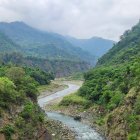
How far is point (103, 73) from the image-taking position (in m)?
136

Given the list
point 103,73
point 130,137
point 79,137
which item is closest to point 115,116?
point 79,137

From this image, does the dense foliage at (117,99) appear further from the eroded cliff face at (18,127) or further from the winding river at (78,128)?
the eroded cliff face at (18,127)

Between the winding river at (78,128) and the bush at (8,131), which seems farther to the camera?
the winding river at (78,128)

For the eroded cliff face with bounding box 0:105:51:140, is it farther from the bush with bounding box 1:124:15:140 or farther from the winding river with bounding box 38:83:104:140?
the winding river with bounding box 38:83:104:140

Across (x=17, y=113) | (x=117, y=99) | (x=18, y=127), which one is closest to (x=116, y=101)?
(x=117, y=99)

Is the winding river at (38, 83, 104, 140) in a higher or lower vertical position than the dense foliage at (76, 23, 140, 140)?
lower

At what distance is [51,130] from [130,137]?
844 inches

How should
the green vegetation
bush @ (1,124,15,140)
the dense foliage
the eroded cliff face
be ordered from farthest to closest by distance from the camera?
the dense foliage → the green vegetation → the eroded cliff face → bush @ (1,124,15,140)

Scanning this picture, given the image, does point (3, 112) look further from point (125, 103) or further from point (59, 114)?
point (59, 114)

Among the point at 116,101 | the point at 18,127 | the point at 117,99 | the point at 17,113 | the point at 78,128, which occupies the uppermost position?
the point at 117,99

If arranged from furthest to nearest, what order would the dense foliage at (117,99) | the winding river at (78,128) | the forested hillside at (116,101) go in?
the winding river at (78,128), the forested hillside at (116,101), the dense foliage at (117,99)

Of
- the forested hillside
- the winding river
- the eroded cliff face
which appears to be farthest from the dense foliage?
the eroded cliff face

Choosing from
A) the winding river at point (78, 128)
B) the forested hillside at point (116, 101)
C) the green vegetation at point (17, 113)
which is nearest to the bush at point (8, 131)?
the green vegetation at point (17, 113)

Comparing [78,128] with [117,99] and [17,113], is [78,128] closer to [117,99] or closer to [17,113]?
[117,99]
